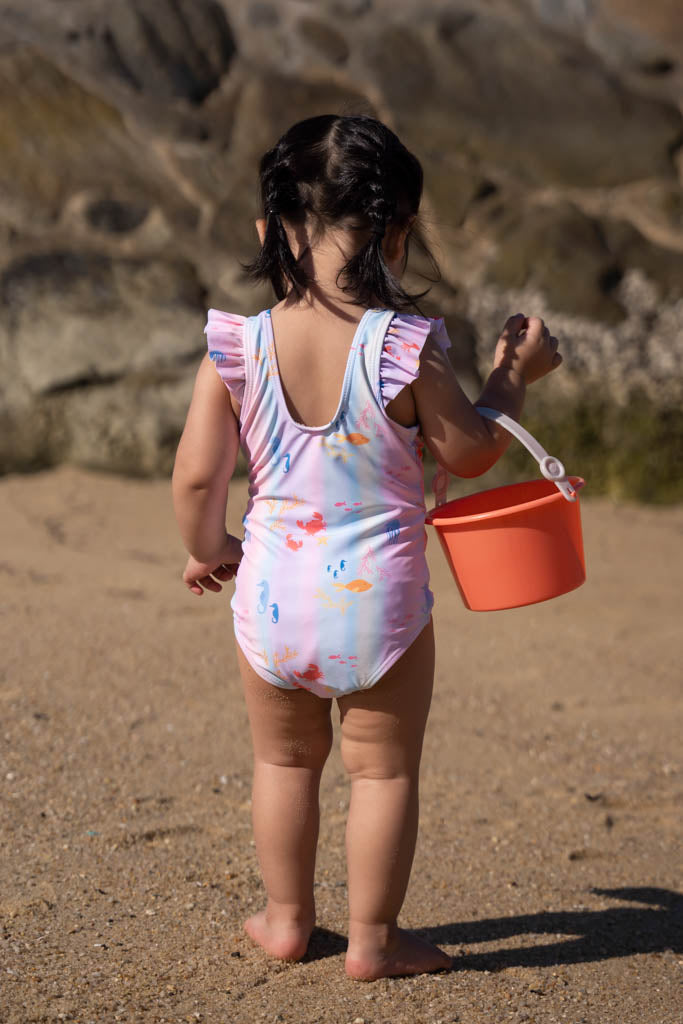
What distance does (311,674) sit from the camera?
6.20 ft

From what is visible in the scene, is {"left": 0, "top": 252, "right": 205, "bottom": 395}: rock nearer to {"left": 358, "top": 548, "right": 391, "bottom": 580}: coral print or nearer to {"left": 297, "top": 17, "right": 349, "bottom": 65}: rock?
{"left": 297, "top": 17, "right": 349, "bottom": 65}: rock

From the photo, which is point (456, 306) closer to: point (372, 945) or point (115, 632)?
point (115, 632)

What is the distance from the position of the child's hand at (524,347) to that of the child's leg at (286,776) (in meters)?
0.64

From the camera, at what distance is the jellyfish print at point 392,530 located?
1874mm

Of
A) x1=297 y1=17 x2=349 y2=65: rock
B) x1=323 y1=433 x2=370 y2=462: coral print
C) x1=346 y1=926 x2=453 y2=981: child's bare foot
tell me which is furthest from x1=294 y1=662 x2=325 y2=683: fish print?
x1=297 y1=17 x2=349 y2=65: rock

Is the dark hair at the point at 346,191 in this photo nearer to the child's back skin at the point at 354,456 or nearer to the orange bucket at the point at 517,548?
the child's back skin at the point at 354,456

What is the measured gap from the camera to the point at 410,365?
1812 millimetres

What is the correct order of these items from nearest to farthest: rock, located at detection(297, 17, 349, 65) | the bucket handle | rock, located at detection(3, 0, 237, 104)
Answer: the bucket handle
rock, located at detection(3, 0, 237, 104)
rock, located at detection(297, 17, 349, 65)

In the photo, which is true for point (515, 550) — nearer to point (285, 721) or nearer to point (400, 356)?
point (400, 356)

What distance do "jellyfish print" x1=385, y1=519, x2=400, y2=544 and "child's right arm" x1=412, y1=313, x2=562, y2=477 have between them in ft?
0.42

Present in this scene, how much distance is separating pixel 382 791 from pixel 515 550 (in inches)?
17.5

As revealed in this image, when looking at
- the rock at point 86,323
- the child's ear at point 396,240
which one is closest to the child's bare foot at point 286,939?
the child's ear at point 396,240

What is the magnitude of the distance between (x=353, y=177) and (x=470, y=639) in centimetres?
239

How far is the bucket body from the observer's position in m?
1.88
